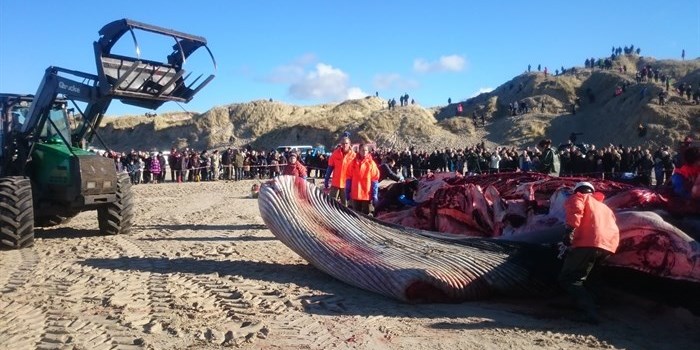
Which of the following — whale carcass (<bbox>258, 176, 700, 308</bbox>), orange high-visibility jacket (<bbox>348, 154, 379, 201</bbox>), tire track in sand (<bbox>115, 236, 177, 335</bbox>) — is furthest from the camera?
orange high-visibility jacket (<bbox>348, 154, 379, 201</bbox>)

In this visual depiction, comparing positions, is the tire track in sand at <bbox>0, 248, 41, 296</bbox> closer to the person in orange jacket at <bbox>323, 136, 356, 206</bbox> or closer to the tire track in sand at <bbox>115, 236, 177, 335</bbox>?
the tire track in sand at <bbox>115, 236, 177, 335</bbox>

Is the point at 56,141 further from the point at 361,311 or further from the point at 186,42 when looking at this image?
the point at 361,311

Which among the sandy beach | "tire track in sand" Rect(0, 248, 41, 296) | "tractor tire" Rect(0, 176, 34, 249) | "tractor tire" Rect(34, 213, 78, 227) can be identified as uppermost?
"tractor tire" Rect(0, 176, 34, 249)

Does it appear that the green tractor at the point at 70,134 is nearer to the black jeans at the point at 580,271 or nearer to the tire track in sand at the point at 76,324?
the tire track in sand at the point at 76,324

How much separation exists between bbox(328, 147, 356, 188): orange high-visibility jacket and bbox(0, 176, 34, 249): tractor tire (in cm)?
432

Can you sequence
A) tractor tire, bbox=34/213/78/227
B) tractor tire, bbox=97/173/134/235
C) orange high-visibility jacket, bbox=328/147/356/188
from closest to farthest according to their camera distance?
orange high-visibility jacket, bbox=328/147/356/188
tractor tire, bbox=97/173/134/235
tractor tire, bbox=34/213/78/227

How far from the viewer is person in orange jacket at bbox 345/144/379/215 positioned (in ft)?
28.6

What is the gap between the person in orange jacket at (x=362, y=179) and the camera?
28.6 feet

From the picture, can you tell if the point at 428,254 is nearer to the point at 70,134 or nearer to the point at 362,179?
the point at 362,179

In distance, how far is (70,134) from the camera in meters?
10.0

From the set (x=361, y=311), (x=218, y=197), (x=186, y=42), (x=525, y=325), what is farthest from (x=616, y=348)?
(x=218, y=197)

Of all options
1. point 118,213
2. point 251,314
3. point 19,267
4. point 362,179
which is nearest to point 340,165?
point 362,179

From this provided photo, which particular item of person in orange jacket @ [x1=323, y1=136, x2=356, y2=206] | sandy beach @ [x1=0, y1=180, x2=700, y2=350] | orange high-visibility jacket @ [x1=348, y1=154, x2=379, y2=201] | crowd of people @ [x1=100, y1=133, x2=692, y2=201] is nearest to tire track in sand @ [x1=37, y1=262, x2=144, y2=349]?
sandy beach @ [x1=0, y1=180, x2=700, y2=350]

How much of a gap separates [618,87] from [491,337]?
52784mm
